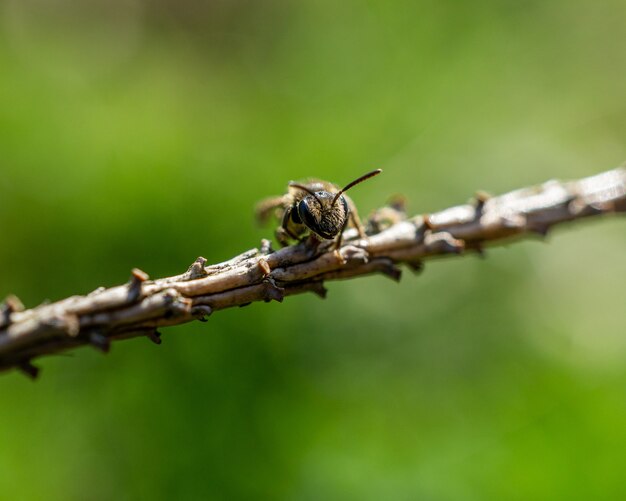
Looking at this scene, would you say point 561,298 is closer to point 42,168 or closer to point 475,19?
point 475,19

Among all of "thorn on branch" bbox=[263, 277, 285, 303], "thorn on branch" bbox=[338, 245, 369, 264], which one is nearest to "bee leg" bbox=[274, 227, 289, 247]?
"thorn on branch" bbox=[338, 245, 369, 264]

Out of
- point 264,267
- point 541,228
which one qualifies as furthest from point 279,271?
point 541,228

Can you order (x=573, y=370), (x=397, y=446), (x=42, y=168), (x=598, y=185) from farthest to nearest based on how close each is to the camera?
(x=42, y=168) → (x=573, y=370) → (x=397, y=446) → (x=598, y=185)

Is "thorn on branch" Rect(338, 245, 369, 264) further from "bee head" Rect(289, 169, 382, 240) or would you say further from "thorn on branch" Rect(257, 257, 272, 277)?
"thorn on branch" Rect(257, 257, 272, 277)

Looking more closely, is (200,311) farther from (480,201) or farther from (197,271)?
(480,201)

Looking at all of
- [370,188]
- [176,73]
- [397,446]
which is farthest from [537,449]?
[176,73]

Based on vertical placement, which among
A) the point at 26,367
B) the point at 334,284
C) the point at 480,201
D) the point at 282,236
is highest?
the point at 334,284

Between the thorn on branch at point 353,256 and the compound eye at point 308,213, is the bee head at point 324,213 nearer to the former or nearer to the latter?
the compound eye at point 308,213
